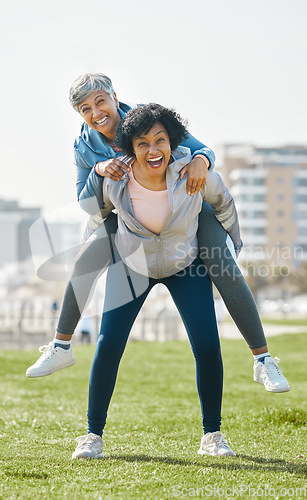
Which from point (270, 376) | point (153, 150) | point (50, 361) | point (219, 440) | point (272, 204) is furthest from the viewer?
point (272, 204)

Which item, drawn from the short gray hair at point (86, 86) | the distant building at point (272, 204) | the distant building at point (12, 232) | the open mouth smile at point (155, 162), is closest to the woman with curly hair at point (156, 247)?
the open mouth smile at point (155, 162)

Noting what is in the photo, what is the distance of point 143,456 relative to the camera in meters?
4.16

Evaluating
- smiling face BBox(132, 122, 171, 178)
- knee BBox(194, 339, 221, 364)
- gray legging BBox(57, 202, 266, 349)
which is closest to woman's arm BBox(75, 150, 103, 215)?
gray legging BBox(57, 202, 266, 349)

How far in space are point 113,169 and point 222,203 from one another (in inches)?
26.5

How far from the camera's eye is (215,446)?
414cm

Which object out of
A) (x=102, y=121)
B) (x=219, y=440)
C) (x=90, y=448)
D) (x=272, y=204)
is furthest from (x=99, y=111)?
(x=272, y=204)

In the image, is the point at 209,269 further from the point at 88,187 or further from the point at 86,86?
the point at 86,86

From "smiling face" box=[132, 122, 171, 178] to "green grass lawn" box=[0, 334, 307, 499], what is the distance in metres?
1.60

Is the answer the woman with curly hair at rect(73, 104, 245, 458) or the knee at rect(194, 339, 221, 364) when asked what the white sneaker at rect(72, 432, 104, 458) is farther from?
the knee at rect(194, 339, 221, 364)

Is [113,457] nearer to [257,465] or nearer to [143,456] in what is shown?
[143,456]

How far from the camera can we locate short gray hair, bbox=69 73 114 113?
13.2 ft

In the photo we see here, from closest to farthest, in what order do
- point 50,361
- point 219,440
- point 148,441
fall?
1. point 50,361
2. point 219,440
3. point 148,441

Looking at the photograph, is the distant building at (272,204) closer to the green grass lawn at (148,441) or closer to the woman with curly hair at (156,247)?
the green grass lawn at (148,441)

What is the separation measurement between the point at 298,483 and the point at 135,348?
12870 mm
